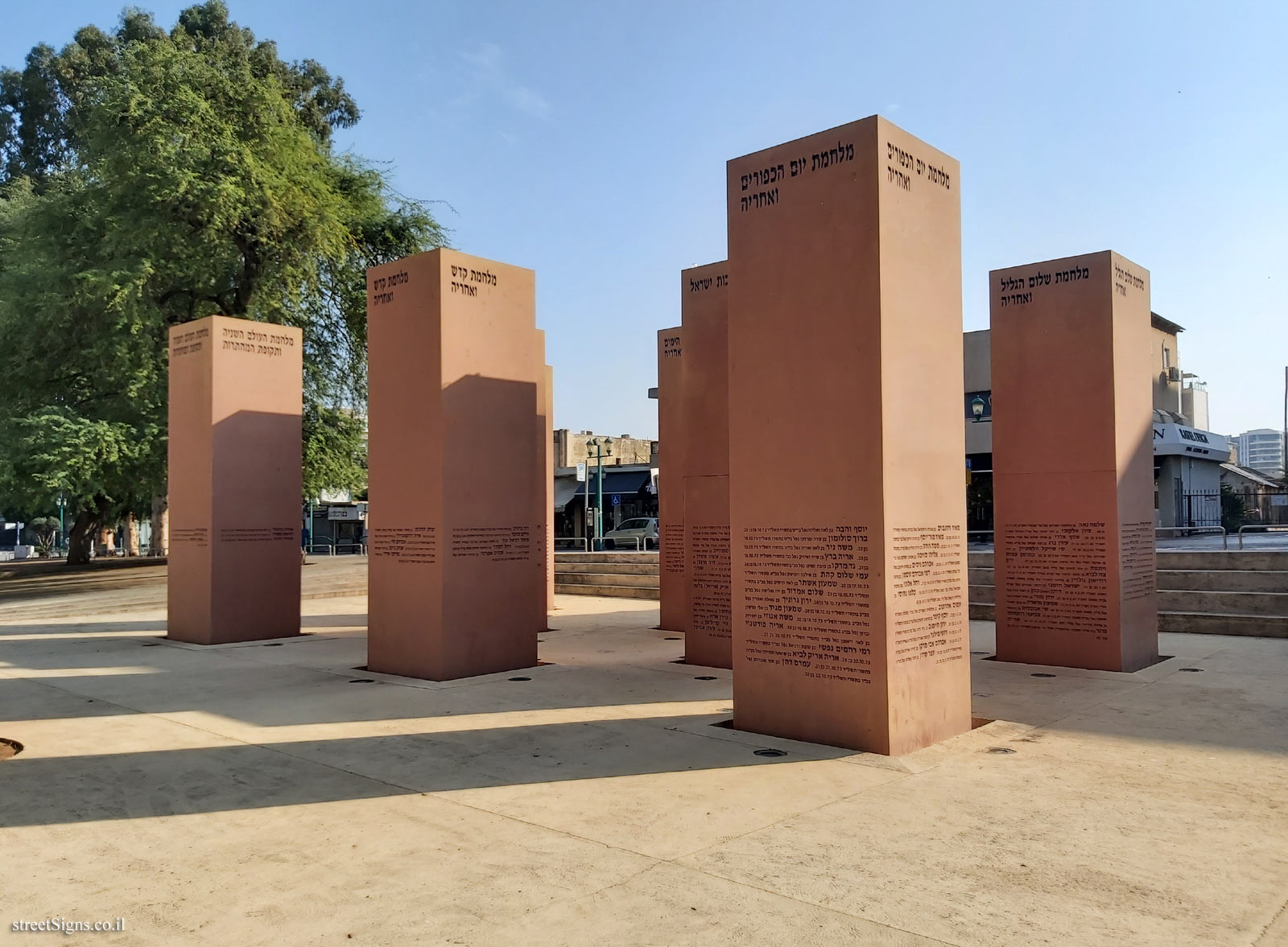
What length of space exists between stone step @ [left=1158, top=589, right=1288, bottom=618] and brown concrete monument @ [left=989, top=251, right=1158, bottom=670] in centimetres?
335

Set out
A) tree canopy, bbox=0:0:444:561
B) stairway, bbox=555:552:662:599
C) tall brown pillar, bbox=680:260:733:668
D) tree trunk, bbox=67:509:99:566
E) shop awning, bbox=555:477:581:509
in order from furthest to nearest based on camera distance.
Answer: shop awning, bbox=555:477:581:509, tree trunk, bbox=67:509:99:566, stairway, bbox=555:552:662:599, tree canopy, bbox=0:0:444:561, tall brown pillar, bbox=680:260:733:668

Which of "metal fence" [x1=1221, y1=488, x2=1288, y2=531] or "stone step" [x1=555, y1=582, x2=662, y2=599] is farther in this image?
"metal fence" [x1=1221, y1=488, x2=1288, y2=531]

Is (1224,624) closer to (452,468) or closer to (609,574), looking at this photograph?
(452,468)

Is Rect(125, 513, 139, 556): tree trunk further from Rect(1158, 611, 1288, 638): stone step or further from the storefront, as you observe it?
Rect(1158, 611, 1288, 638): stone step

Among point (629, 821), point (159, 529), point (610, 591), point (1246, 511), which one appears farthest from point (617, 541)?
point (629, 821)

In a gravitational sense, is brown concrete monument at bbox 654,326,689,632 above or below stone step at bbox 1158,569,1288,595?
above

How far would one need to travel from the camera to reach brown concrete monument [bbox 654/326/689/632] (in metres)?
13.5

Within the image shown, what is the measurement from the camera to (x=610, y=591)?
68.7 feet

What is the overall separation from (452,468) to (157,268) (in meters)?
13.9

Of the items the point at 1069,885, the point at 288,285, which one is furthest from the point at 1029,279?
the point at 288,285

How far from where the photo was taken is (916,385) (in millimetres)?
6664

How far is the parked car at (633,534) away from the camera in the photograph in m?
36.5

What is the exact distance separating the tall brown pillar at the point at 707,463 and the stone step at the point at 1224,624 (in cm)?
680

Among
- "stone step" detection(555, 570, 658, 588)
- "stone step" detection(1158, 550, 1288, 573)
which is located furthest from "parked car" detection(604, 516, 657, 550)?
"stone step" detection(1158, 550, 1288, 573)
